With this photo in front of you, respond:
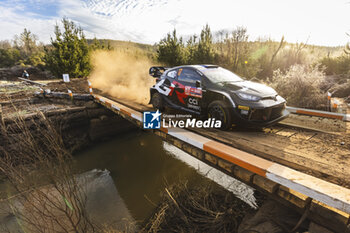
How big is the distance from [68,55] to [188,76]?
16.2m

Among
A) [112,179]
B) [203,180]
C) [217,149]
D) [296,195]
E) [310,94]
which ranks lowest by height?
[112,179]

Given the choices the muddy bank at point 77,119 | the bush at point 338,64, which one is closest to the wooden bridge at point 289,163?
the muddy bank at point 77,119

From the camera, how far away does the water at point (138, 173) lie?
206 inches

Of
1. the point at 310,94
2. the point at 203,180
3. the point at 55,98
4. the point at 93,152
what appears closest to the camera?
the point at 203,180

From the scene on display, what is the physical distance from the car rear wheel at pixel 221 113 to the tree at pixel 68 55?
→ 16.5 m

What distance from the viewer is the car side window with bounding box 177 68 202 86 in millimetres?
4540

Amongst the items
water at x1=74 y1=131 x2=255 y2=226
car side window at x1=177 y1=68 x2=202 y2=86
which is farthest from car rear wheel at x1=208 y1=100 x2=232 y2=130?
water at x1=74 y1=131 x2=255 y2=226

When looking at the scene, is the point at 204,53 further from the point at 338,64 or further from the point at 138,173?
the point at 138,173

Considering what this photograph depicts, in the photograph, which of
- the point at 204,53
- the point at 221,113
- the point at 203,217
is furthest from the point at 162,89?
the point at 204,53

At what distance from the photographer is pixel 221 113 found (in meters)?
4.02

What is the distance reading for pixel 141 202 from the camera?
5.42 m

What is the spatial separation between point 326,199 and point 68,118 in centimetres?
1005

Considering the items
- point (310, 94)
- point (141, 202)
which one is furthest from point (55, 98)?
point (310, 94)

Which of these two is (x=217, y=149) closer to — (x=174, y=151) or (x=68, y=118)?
(x=174, y=151)
